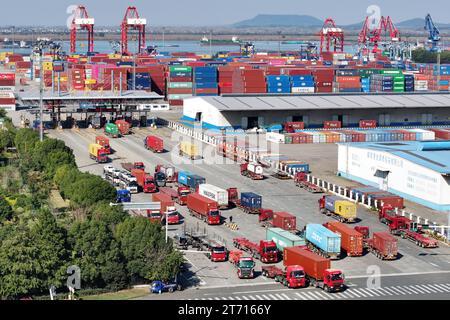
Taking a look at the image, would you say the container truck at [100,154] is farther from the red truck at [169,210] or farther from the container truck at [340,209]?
the container truck at [340,209]

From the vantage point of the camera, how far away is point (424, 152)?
37312 millimetres

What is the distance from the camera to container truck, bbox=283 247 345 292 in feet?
70.1

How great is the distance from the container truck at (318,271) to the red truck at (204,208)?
24.2ft

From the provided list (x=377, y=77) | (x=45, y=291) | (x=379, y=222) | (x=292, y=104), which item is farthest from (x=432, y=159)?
(x=377, y=77)

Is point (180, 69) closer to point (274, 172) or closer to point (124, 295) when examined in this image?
point (274, 172)

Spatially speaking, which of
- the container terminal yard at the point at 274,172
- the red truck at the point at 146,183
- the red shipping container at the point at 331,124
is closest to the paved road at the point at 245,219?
the container terminal yard at the point at 274,172

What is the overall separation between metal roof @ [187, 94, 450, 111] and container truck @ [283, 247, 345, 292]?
117 feet

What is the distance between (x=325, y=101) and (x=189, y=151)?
18.3 m

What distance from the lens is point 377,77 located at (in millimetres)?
81312

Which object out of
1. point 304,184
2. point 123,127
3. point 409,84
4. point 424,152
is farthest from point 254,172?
point 409,84

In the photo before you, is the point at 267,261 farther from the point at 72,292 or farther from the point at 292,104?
the point at 292,104
